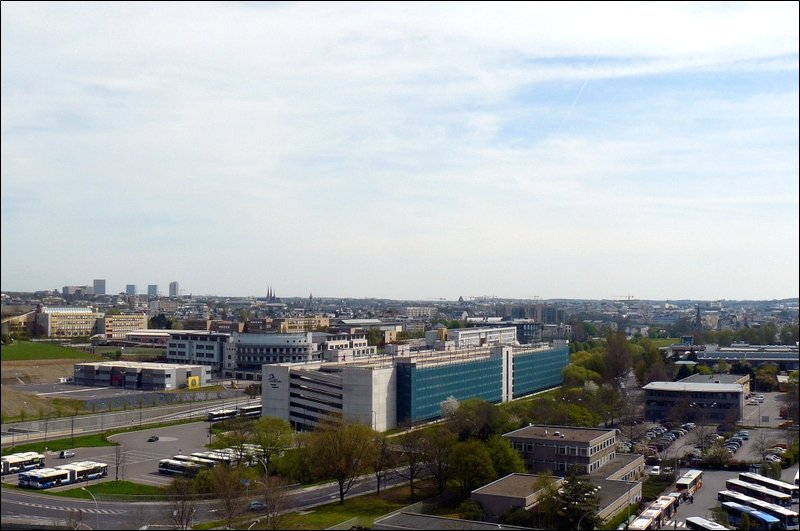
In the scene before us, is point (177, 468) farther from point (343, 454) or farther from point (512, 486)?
point (512, 486)

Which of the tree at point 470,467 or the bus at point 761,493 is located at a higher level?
the tree at point 470,467

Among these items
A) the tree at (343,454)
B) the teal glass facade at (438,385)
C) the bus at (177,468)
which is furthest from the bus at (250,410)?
the tree at (343,454)

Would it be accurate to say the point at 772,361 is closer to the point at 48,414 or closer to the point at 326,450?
the point at 326,450

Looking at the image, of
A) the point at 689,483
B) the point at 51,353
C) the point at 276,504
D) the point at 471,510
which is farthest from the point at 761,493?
the point at 51,353

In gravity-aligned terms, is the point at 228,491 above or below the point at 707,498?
above

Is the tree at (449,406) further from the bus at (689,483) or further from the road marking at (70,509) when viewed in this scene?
the road marking at (70,509)

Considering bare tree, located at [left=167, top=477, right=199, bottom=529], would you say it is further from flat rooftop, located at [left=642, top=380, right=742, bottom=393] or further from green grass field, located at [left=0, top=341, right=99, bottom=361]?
green grass field, located at [left=0, top=341, right=99, bottom=361]

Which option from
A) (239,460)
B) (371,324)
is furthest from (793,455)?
(371,324)
